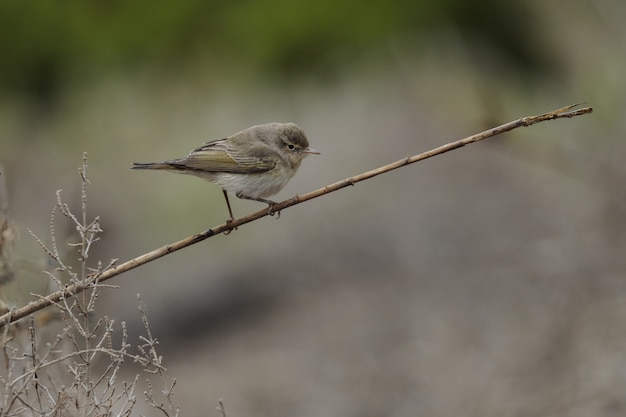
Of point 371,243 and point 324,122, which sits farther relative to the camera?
point 324,122

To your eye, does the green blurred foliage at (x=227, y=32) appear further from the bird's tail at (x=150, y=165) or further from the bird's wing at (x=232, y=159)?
the bird's tail at (x=150, y=165)

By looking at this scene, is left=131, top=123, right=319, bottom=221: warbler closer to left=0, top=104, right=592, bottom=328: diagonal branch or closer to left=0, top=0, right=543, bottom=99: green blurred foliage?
left=0, top=104, right=592, bottom=328: diagonal branch

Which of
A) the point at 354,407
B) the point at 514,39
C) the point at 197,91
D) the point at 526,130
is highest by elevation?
the point at 197,91

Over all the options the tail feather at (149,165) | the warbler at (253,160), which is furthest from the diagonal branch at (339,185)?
the warbler at (253,160)

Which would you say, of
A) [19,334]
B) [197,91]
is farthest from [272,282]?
[19,334]

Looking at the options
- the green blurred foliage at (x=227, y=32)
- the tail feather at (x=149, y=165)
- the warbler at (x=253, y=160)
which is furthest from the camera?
the green blurred foliage at (x=227, y=32)

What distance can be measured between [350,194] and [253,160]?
7225 millimetres

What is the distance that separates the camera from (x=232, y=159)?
4793mm

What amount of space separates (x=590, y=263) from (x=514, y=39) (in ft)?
9.08

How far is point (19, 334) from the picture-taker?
4395mm

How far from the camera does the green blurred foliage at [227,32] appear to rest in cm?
973

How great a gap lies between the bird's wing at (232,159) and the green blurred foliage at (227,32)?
506cm

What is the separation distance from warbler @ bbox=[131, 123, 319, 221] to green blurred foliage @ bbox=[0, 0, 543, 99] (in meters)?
5.00

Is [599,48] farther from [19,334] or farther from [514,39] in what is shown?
[19,334]
